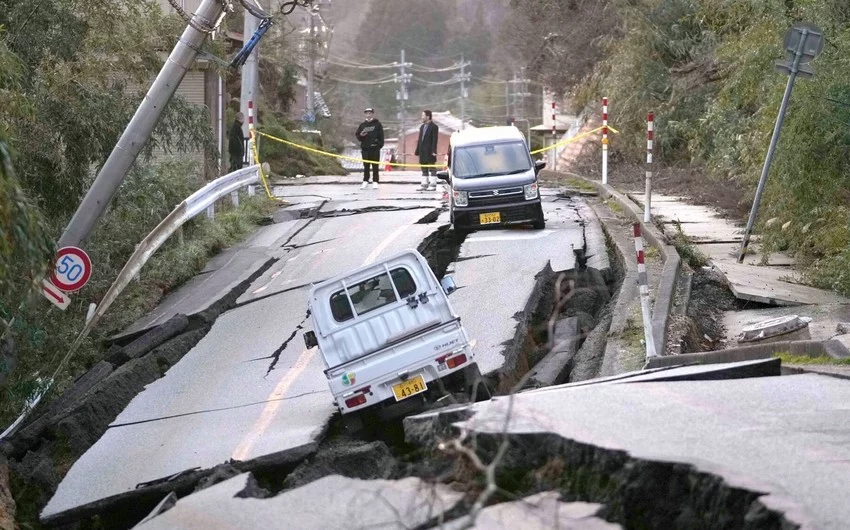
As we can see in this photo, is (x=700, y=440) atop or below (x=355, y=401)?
atop

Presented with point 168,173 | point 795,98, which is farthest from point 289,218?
point 795,98

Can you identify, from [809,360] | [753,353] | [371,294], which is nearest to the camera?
[809,360]

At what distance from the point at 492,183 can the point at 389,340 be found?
31.8 ft

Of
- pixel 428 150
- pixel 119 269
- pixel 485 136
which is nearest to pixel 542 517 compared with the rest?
pixel 119 269

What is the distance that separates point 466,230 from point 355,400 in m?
10.0

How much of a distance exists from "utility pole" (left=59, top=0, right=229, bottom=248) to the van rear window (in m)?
4.45

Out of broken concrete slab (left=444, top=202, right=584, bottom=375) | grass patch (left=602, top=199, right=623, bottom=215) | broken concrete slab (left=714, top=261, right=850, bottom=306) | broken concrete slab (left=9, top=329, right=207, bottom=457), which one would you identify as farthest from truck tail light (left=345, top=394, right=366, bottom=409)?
grass patch (left=602, top=199, right=623, bottom=215)

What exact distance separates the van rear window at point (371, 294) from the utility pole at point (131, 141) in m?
4.45

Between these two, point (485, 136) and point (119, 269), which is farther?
point (485, 136)

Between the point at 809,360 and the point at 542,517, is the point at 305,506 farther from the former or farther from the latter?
the point at 809,360

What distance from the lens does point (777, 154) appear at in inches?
643

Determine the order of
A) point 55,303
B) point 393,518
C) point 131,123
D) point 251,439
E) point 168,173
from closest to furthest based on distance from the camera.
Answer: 1. point 393,518
2. point 251,439
3. point 55,303
4. point 131,123
5. point 168,173

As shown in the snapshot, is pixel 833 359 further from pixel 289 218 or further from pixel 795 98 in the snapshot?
pixel 289 218

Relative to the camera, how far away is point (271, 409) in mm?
10992
